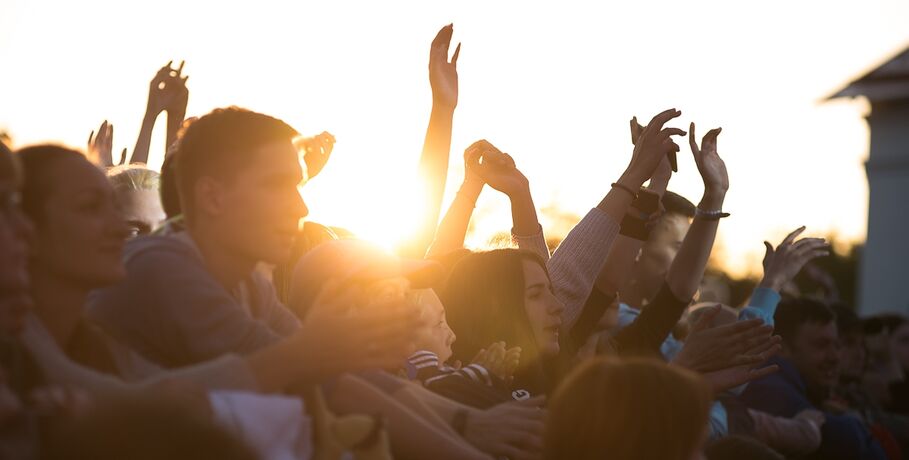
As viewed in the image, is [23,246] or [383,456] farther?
[383,456]

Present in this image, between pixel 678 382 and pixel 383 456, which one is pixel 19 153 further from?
pixel 678 382

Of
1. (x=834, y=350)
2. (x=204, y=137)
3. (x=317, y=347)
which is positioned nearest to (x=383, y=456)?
(x=317, y=347)

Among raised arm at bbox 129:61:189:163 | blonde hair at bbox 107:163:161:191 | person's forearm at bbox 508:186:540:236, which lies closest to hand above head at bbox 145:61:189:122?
raised arm at bbox 129:61:189:163

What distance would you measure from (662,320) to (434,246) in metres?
1.07

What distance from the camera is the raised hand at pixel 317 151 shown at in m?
3.93

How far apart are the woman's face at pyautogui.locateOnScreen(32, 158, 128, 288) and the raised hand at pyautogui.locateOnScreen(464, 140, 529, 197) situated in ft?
10.2

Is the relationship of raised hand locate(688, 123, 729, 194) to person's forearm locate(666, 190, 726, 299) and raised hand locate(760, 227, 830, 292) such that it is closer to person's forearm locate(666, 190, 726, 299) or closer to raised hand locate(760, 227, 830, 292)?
person's forearm locate(666, 190, 726, 299)

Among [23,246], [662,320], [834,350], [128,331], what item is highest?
[23,246]

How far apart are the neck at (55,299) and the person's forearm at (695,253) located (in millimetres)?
3540

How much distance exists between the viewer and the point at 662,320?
236 inches

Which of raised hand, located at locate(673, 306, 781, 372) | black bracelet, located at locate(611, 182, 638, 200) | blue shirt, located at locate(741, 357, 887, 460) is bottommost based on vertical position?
blue shirt, located at locate(741, 357, 887, 460)

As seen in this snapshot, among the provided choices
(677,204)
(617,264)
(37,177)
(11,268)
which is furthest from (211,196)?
(677,204)

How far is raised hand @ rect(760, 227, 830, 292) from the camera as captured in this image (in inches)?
283

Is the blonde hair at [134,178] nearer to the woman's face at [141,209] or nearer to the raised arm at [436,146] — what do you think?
the woman's face at [141,209]
